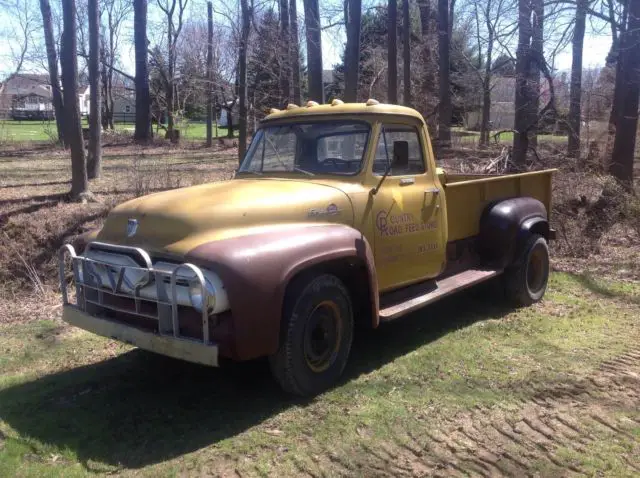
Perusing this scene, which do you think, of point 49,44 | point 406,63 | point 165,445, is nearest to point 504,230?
point 165,445

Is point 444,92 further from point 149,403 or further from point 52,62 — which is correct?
point 149,403

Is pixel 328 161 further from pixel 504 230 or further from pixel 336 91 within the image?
pixel 336 91

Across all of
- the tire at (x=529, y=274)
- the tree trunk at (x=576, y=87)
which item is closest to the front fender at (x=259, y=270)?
the tire at (x=529, y=274)

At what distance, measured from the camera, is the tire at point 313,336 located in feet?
14.1

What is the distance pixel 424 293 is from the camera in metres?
5.62

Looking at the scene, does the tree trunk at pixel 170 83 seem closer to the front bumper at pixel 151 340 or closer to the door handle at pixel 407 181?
the door handle at pixel 407 181

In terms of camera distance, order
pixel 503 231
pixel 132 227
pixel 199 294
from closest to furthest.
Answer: pixel 199 294 < pixel 132 227 < pixel 503 231

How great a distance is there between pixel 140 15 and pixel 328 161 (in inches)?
986

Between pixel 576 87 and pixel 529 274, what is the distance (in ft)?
36.7

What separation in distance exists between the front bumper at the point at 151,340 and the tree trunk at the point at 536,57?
9.83 metres

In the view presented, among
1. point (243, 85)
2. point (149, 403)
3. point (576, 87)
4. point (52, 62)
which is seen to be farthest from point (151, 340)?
point (52, 62)

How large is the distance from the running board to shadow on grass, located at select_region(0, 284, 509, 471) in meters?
0.48

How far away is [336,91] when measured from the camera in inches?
1324

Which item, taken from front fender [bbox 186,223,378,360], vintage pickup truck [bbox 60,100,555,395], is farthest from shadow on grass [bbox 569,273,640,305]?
front fender [bbox 186,223,378,360]
